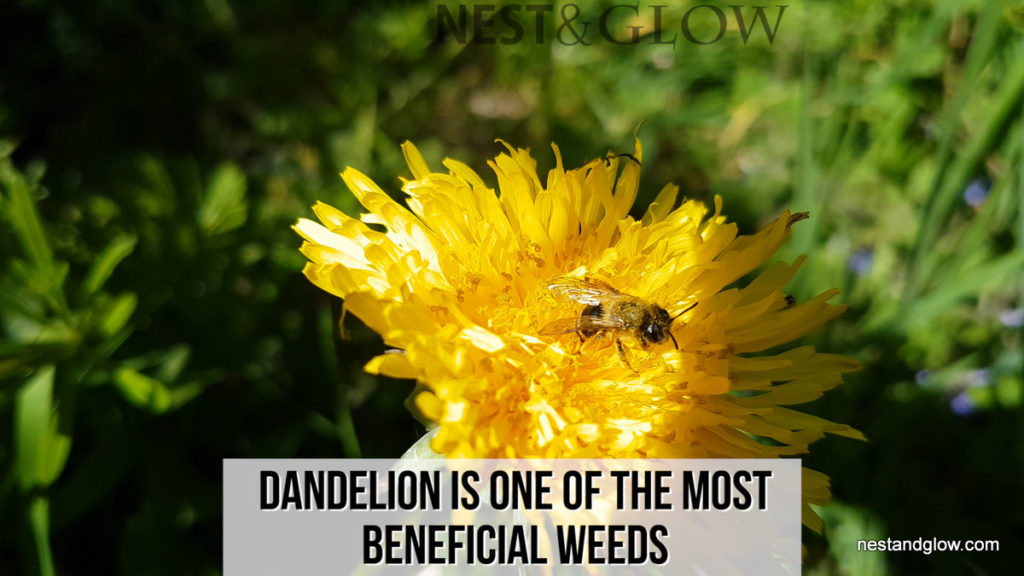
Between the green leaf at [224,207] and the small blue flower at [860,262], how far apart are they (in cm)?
238

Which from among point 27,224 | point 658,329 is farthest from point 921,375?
point 27,224

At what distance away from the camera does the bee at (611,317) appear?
4.63 ft

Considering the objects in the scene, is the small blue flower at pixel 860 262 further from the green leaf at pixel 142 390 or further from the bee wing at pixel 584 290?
the green leaf at pixel 142 390

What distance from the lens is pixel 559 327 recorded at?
146 centimetres

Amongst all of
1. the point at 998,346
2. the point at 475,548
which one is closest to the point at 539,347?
the point at 475,548

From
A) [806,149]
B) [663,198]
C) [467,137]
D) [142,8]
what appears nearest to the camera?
[663,198]

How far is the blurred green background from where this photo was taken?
197 cm

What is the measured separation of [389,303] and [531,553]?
0.56m

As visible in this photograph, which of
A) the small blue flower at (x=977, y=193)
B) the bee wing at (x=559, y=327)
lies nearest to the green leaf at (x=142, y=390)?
the bee wing at (x=559, y=327)

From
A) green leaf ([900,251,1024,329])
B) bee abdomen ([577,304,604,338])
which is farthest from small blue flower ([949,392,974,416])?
bee abdomen ([577,304,604,338])

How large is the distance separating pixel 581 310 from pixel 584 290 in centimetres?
4

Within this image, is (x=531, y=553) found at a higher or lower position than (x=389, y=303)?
lower

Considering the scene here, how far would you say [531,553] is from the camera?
1.34 meters

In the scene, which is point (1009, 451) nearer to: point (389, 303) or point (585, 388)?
point (585, 388)
